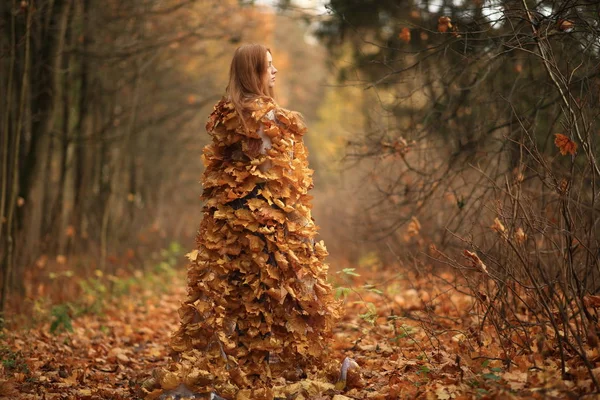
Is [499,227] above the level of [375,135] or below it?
below

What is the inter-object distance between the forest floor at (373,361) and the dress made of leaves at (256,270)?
371 millimetres

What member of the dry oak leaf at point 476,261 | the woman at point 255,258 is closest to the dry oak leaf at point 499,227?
the dry oak leaf at point 476,261

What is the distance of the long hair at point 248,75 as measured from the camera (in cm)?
418

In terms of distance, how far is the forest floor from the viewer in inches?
137

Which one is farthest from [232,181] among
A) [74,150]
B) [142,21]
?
[74,150]

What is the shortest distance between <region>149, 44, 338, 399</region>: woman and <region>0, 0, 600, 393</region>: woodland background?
2.17 ft

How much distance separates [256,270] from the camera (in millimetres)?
4082

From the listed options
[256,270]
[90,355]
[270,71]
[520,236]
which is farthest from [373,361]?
[90,355]

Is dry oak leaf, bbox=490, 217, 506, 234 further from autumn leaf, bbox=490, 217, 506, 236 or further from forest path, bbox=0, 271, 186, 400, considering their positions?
forest path, bbox=0, 271, 186, 400

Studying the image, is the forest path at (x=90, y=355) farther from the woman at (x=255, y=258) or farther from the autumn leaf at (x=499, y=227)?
the autumn leaf at (x=499, y=227)

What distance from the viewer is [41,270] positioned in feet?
29.9

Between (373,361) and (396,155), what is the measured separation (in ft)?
6.88

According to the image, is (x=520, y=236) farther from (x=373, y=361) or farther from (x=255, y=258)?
(x=255, y=258)

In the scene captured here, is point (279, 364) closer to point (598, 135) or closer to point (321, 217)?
point (598, 135)
